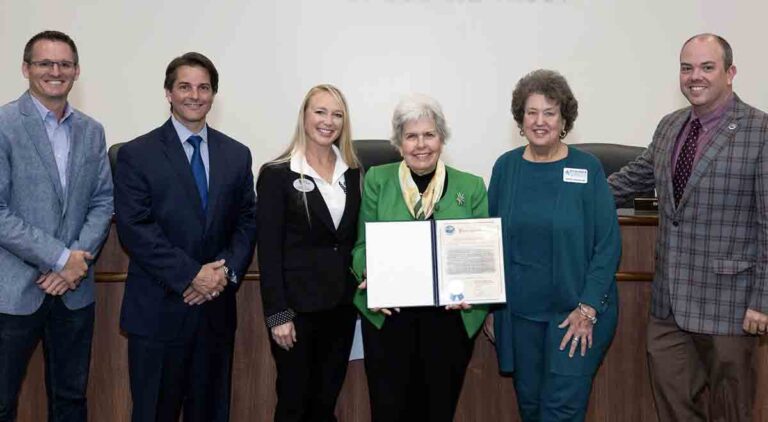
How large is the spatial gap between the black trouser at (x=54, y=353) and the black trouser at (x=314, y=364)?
77 cm

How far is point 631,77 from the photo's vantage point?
18.0ft

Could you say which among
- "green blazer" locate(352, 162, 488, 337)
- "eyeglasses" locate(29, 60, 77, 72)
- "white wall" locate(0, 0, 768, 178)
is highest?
"white wall" locate(0, 0, 768, 178)

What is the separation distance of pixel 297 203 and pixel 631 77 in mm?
3942

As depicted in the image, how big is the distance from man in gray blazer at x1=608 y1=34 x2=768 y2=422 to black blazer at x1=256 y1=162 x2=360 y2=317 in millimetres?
1232

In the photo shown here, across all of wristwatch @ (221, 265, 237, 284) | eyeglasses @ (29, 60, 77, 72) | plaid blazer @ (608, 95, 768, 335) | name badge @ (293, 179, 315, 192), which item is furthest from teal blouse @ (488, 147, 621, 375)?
eyeglasses @ (29, 60, 77, 72)

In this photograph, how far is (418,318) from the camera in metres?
2.38

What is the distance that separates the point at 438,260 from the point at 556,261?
40 centimetres

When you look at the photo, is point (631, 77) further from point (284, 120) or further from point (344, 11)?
point (284, 120)

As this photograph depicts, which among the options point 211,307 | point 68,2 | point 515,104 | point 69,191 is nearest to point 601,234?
point 515,104

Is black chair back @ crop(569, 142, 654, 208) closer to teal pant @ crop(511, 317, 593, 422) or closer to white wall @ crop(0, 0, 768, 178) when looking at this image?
white wall @ crop(0, 0, 768, 178)

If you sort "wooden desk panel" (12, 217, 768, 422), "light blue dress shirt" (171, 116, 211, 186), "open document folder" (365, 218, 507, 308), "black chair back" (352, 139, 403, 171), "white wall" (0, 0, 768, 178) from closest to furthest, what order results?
"open document folder" (365, 218, 507, 308) < "light blue dress shirt" (171, 116, 211, 186) < "wooden desk panel" (12, 217, 768, 422) < "black chair back" (352, 139, 403, 171) < "white wall" (0, 0, 768, 178)

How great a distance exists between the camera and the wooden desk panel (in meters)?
2.80

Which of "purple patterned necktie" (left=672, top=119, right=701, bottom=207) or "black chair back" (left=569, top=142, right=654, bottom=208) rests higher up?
"black chair back" (left=569, top=142, right=654, bottom=208)

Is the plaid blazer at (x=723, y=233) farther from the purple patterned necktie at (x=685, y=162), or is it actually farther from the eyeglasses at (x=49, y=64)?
the eyeglasses at (x=49, y=64)
